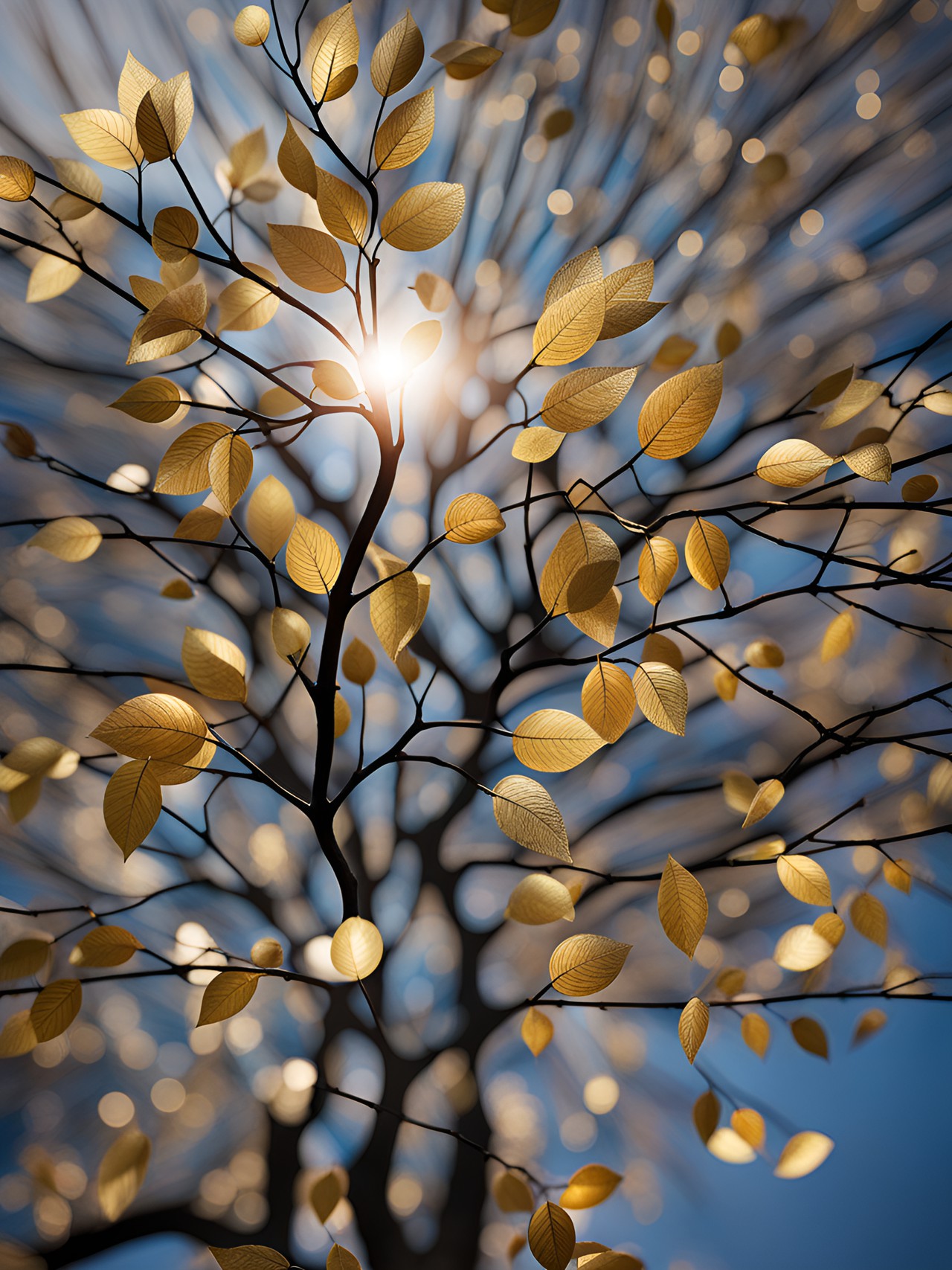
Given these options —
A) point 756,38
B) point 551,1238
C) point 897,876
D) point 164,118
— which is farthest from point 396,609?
point 756,38

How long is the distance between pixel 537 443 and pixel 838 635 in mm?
382

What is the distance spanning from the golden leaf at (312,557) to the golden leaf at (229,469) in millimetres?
36

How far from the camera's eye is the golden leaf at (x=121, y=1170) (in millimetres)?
510

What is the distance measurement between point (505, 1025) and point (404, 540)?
536 mm

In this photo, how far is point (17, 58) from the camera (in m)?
0.58

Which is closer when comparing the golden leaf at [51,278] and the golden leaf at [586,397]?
the golden leaf at [586,397]

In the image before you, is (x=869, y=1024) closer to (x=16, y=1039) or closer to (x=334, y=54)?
(x=16, y=1039)

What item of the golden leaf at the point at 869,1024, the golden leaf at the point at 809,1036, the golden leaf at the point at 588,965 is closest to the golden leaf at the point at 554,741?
the golden leaf at the point at 588,965

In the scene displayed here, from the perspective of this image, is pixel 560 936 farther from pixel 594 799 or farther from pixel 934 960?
pixel 934 960

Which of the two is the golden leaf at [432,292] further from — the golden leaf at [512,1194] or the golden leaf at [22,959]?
the golden leaf at [512,1194]

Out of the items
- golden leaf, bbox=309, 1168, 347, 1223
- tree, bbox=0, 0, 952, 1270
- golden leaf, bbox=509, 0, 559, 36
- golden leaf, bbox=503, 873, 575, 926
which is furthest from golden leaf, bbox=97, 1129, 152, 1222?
golden leaf, bbox=509, 0, 559, 36

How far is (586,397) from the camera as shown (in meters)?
0.30

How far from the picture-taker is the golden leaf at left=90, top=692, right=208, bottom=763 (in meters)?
0.29

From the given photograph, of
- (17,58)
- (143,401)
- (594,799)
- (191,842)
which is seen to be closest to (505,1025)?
(594,799)
